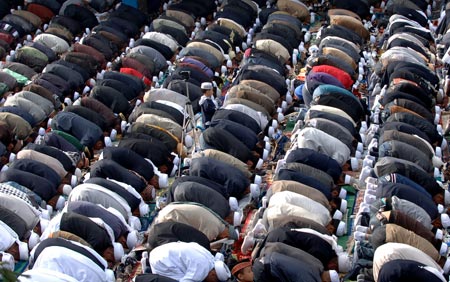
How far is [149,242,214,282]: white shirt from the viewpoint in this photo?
42.7 feet

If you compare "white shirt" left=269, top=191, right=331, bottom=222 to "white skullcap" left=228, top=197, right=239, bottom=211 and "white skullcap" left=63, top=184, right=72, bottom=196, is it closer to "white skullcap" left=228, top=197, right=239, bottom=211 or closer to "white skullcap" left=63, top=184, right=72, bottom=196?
"white skullcap" left=228, top=197, right=239, bottom=211

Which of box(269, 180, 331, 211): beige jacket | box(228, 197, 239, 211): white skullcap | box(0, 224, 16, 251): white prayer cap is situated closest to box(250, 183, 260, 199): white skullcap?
box(228, 197, 239, 211): white skullcap

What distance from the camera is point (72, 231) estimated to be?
13648 millimetres

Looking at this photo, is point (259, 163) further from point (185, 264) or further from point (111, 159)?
point (185, 264)

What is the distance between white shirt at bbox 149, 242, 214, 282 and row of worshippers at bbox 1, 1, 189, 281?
63 centimetres

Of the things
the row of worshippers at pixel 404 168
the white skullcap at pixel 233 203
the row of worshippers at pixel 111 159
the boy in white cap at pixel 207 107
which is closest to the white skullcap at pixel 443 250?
the row of worshippers at pixel 404 168

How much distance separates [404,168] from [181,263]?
3.38m

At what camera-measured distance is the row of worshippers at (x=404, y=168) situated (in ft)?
42.8

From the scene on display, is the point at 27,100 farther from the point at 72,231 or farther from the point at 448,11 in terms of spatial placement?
the point at 448,11

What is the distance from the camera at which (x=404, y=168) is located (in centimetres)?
1485

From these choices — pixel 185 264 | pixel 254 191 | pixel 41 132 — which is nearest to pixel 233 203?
pixel 254 191

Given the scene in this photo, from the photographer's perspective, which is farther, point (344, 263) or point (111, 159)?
point (111, 159)

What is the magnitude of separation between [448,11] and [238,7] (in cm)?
363

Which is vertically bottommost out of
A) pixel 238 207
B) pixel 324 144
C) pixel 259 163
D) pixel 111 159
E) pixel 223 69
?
pixel 238 207
